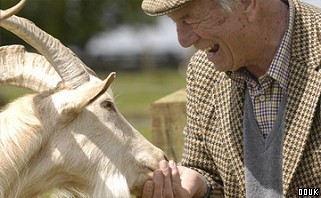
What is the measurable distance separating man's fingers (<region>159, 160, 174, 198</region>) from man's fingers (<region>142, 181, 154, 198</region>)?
0.24ft

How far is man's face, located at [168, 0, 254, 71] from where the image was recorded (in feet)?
16.0

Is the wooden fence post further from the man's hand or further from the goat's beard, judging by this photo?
the goat's beard

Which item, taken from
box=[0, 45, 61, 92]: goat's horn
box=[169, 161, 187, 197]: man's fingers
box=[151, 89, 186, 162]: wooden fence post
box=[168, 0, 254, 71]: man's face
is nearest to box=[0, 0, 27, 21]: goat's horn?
box=[0, 45, 61, 92]: goat's horn

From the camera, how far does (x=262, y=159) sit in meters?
4.99

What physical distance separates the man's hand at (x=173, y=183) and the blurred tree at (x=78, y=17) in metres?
28.3

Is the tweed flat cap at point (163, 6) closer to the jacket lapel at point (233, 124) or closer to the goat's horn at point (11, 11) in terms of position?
the jacket lapel at point (233, 124)

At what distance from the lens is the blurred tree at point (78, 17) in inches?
1425

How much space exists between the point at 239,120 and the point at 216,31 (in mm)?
512

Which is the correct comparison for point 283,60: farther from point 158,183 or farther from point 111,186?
point 111,186

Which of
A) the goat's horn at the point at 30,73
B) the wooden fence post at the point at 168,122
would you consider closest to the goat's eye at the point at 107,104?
the goat's horn at the point at 30,73

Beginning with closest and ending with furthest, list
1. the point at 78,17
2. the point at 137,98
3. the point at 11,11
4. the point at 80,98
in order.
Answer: the point at 11,11, the point at 80,98, the point at 137,98, the point at 78,17

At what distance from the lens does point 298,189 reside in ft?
16.2

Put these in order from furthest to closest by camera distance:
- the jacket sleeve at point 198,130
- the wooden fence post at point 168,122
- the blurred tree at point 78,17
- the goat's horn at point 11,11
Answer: the blurred tree at point 78,17 < the wooden fence post at point 168,122 < the jacket sleeve at point 198,130 < the goat's horn at point 11,11

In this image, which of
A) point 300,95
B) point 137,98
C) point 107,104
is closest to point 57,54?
point 107,104
